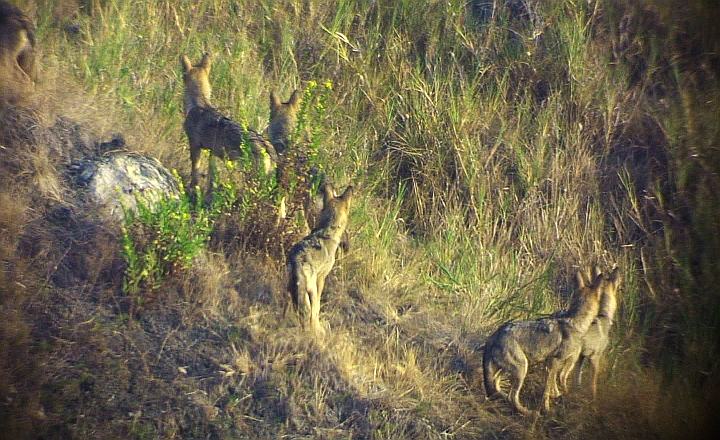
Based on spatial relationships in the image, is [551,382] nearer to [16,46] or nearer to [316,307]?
[316,307]

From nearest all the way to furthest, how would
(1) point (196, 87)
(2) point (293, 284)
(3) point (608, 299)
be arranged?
1. (2) point (293, 284)
2. (3) point (608, 299)
3. (1) point (196, 87)

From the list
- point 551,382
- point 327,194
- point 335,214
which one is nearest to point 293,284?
point 335,214

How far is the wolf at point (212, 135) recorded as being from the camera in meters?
6.38

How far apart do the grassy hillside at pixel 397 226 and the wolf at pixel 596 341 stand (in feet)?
0.58

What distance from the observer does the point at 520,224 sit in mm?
7871

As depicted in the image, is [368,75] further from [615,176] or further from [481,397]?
[481,397]

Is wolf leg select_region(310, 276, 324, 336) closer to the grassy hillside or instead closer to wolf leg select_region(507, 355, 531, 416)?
the grassy hillside

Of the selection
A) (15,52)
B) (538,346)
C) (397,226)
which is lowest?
(397,226)

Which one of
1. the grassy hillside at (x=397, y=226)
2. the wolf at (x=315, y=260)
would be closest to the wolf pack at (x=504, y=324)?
the wolf at (x=315, y=260)

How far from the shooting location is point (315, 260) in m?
5.84

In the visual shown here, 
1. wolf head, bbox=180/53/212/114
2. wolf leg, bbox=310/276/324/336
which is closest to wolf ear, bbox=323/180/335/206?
wolf leg, bbox=310/276/324/336

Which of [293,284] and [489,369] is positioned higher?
[293,284]

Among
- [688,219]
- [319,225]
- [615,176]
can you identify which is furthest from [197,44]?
[688,219]

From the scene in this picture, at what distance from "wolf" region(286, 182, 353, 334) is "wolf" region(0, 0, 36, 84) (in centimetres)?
268
